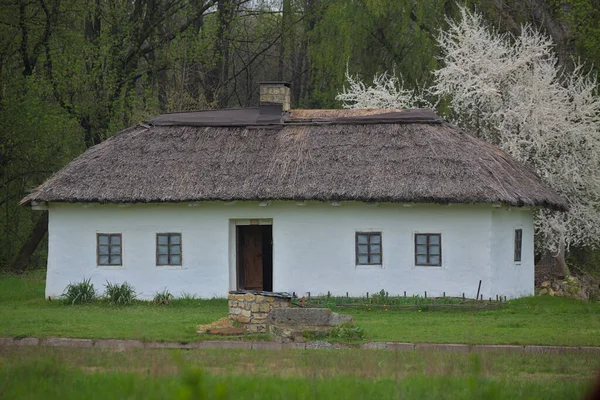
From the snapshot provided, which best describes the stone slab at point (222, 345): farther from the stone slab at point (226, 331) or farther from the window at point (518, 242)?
the window at point (518, 242)

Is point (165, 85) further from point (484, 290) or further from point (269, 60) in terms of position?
point (484, 290)

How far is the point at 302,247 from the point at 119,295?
4.57 m

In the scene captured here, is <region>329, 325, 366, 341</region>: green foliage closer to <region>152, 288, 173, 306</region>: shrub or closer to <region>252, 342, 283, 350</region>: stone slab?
<region>252, 342, 283, 350</region>: stone slab

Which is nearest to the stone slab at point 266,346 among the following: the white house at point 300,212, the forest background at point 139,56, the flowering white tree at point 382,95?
the white house at point 300,212

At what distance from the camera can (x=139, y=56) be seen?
35.2m

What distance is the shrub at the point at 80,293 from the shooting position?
22484mm

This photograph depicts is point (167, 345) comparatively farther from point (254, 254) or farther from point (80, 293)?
point (254, 254)

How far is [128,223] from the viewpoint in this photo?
23.3 metres

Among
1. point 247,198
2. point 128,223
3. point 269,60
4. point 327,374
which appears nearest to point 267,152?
point 247,198

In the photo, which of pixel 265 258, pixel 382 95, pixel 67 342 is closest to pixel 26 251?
pixel 265 258

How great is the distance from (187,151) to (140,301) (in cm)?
399

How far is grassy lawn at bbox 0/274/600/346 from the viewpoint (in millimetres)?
15805

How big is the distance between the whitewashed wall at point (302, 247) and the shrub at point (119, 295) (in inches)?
17.2

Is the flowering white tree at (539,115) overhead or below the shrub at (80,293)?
overhead
